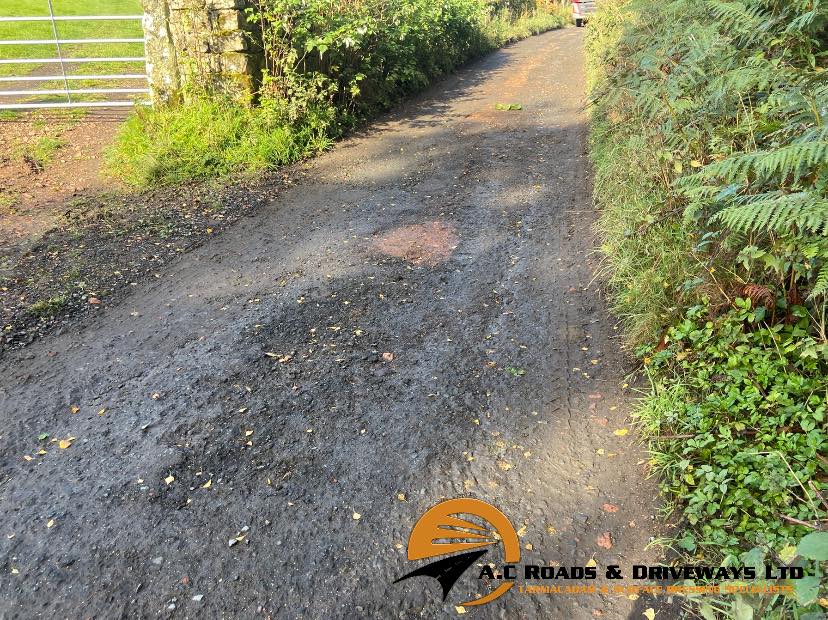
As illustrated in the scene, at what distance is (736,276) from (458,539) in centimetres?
214

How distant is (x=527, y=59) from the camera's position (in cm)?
1582

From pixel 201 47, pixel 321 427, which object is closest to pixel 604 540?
pixel 321 427

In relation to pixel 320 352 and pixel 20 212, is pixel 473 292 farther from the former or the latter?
pixel 20 212

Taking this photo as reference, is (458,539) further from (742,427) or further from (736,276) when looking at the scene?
(736,276)

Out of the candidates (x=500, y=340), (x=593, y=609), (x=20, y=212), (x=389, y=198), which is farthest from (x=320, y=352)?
(x=20, y=212)

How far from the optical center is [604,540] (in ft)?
9.27

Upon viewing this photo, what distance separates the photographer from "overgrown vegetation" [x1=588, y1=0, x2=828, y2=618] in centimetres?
275

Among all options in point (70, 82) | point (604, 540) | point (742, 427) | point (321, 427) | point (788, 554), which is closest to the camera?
point (788, 554)

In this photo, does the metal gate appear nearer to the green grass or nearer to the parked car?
the green grass

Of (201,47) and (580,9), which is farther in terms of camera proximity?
(580,9)

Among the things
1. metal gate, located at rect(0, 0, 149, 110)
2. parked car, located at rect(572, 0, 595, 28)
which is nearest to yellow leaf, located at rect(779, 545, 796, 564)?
metal gate, located at rect(0, 0, 149, 110)

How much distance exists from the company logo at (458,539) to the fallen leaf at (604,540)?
37 centimetres

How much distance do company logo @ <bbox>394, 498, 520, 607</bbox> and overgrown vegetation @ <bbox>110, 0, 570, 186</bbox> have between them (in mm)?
Result: 5856

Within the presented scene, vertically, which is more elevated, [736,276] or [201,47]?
[201,47]
